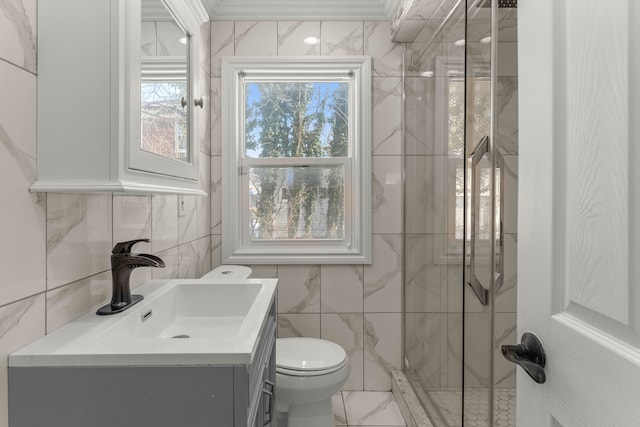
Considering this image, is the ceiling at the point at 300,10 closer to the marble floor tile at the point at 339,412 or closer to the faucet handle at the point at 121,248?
the faucet handle at the point at 121,248

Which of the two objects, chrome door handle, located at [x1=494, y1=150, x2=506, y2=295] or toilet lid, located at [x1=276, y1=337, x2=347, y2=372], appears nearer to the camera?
chrome door handle, located at [x1=494, y1=150, x2=506, y2=295]

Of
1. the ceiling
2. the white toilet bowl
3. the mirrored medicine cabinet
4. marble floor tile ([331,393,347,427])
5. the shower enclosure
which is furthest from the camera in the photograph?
the ceiling

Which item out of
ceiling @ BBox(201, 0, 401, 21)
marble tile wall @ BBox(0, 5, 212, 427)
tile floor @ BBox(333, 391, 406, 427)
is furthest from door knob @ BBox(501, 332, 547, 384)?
ceiling @ BBox(201, 0, 401, 21)

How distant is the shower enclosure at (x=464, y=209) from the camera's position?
4.19 ft

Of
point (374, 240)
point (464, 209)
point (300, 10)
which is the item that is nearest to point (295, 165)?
point (374, 240)

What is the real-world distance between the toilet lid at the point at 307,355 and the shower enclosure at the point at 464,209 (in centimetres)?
49

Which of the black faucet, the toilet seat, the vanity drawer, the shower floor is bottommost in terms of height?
the shower floor

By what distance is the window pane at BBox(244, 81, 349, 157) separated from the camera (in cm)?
222

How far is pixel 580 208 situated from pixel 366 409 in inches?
70.1

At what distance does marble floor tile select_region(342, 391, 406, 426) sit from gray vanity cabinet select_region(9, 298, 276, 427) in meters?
1.40

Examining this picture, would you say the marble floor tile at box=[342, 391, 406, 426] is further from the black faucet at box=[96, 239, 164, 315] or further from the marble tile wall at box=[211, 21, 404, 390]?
the black faucet at box=[96, 239, 164, 315]

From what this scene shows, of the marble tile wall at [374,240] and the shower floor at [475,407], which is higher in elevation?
the marble tile wall at [374,240]

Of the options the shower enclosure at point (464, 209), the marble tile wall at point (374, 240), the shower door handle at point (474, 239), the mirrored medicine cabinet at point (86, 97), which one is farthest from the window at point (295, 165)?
the mirrored medicine cabinet at point (86, 97)

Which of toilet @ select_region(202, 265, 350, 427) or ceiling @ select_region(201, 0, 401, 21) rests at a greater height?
ceiling @ select_region(201, 0, 401, 21)
